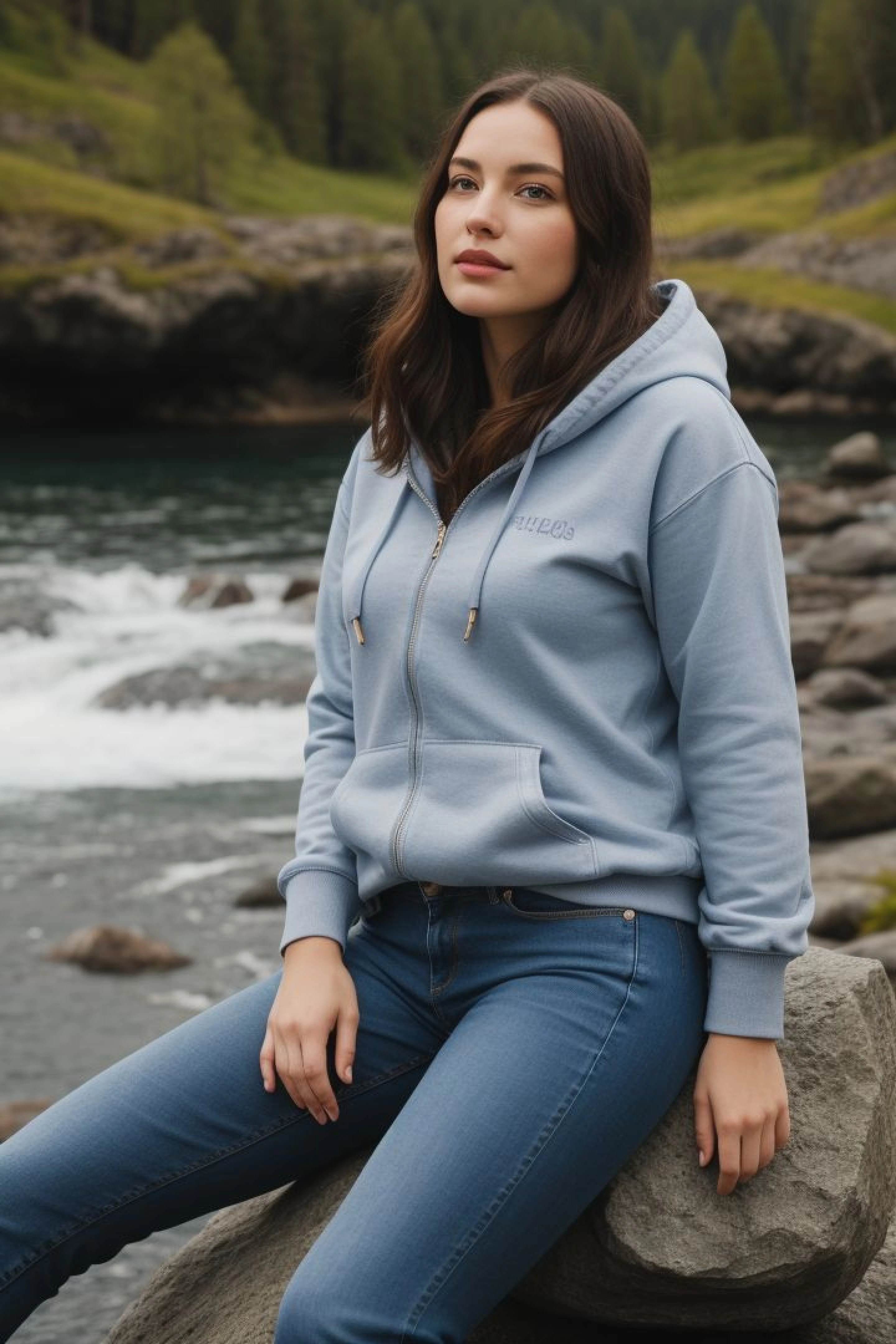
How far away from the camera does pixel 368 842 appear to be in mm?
2998

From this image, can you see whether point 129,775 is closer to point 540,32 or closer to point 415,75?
point 415,75

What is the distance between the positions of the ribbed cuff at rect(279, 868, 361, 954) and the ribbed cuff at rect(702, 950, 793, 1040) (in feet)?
2.58

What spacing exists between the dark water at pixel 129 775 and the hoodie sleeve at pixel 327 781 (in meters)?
2.97

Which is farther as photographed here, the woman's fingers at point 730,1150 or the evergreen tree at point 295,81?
the evergreen tree at point 295,81

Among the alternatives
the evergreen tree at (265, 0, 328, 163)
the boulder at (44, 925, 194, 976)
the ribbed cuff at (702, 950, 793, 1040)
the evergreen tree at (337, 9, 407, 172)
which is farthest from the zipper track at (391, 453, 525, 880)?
the evergreen tree at (337, 9, 407, 172)

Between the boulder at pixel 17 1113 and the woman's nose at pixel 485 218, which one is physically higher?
the woman's nose at pixel 485 218

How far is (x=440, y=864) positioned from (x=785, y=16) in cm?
16303

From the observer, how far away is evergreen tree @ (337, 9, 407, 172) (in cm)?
8919

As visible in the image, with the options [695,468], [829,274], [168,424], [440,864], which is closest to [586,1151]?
[440,864]

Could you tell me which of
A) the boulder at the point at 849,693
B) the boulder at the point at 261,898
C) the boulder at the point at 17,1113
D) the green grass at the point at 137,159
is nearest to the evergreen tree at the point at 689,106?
the green grass at the point at 137,159

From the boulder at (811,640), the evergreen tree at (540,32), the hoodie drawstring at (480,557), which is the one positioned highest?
the hoodie drawstring at (480,557)

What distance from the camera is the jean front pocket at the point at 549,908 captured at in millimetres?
2789

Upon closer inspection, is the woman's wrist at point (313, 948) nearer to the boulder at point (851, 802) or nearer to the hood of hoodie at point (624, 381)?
the hood of hoodie at point (624, 381)

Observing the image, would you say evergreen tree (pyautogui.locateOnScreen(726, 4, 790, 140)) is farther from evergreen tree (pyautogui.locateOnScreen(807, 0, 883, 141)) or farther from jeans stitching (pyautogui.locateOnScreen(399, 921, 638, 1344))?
jeans stitching (pyautogui.locateOnScreen(399, 921, 638, 1344))
